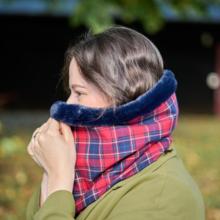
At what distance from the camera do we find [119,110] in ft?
6.66

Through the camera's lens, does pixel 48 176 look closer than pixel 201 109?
Yes

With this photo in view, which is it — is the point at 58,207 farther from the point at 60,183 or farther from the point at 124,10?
the point at 124,10

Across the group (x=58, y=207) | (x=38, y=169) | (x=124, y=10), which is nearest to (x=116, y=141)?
(x=58, y=207)

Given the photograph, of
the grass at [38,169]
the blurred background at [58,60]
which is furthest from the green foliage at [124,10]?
the blurred background at [58,60]

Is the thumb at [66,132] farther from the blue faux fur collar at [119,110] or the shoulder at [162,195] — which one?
the shoulder at [162,195]

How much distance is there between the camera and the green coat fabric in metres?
2.00

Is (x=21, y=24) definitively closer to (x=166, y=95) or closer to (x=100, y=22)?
(x=100, y=22)

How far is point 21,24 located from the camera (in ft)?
44.1

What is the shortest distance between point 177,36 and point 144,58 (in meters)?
12.0

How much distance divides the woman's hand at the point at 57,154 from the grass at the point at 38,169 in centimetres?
370

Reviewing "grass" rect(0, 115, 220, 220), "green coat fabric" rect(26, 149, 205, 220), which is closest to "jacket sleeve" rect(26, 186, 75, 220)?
"green coat fabric" rect(26, 149, 205, 220)

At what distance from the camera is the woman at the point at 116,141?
2.03m

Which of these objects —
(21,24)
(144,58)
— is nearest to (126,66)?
(144,58)

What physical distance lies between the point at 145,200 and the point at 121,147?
0.62 feet
